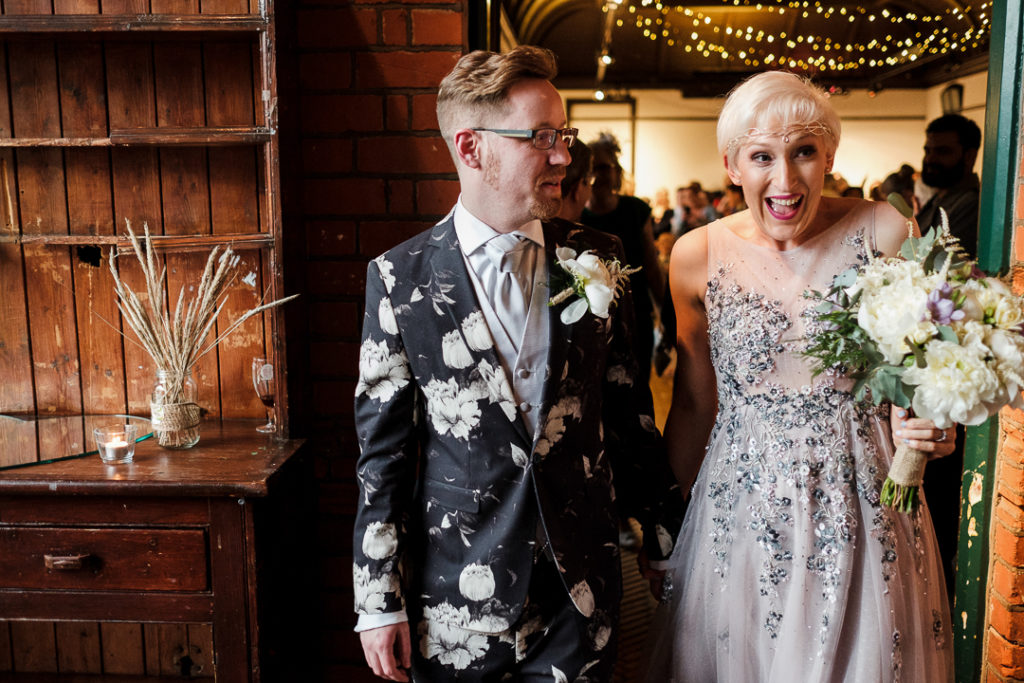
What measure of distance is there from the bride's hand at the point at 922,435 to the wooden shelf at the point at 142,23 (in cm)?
168

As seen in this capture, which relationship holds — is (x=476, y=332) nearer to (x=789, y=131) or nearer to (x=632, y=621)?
(x=789, y=131)

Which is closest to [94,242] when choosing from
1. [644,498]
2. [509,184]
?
[509,184]

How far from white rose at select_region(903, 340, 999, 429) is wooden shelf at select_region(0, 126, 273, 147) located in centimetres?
154

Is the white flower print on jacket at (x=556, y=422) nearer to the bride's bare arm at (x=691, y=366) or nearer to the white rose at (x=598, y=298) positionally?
the white rose at (x=598, y=298)

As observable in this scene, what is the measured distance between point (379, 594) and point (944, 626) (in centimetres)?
122

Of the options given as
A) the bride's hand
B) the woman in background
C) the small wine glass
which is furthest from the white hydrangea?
the woman in background

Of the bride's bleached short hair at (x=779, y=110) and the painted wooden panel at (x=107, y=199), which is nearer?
the bride's bleached short hair at (x=779, y=110)

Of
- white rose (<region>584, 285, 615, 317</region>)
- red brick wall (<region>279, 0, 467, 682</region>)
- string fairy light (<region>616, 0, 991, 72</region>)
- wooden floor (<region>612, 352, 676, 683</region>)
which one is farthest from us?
string fairy light (<region>616, 0, 991, 72</region>)

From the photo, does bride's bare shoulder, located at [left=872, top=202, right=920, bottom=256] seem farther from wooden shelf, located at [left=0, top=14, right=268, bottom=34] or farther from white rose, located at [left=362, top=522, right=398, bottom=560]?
wooden shelf, located at [left=0, top=14, right=268, bottom=34]

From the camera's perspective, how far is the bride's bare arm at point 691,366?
6.40ft

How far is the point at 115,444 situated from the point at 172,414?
0.51ft

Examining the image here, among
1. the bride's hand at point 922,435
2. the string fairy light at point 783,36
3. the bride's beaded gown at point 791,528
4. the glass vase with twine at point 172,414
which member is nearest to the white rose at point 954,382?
the bride's hand at point 922,435

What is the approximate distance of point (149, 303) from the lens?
2.30 meters

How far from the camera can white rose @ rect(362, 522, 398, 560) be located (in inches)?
64.9
